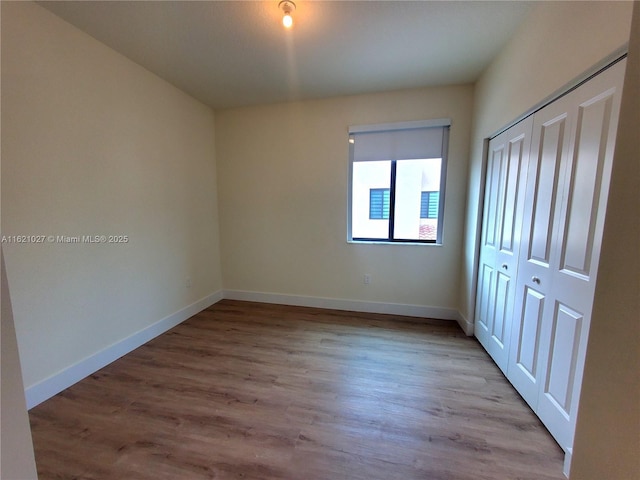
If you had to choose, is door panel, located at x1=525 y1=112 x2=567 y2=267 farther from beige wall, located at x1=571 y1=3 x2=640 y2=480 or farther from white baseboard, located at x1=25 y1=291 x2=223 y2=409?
white baseboard, located at x1=25 y1=291 x2=223 y2=409

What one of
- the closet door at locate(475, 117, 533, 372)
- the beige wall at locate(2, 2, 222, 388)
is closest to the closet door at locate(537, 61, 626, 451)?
the closet door at locate(475, 117, 533, 372)

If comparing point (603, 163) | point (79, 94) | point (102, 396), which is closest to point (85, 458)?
point (102, 396)

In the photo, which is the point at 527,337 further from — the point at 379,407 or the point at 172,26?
the point at 172,26

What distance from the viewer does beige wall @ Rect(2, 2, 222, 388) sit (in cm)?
165

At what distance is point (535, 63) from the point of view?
169 cm

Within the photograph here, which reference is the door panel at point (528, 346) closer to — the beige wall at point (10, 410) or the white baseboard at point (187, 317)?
the white baseboard at point (187, 317)

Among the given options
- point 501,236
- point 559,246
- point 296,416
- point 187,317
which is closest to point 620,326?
point 559,246

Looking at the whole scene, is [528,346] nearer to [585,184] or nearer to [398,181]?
[585,184]

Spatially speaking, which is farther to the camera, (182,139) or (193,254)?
(193,254)

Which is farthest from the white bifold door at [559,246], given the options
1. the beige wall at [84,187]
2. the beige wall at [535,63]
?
the beige wall at [84,187]

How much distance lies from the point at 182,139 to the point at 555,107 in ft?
11.1

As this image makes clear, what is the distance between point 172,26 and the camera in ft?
6.20

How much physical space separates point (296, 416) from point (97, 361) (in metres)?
1.78

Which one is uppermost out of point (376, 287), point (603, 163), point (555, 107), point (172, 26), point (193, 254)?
point (172, 26)
